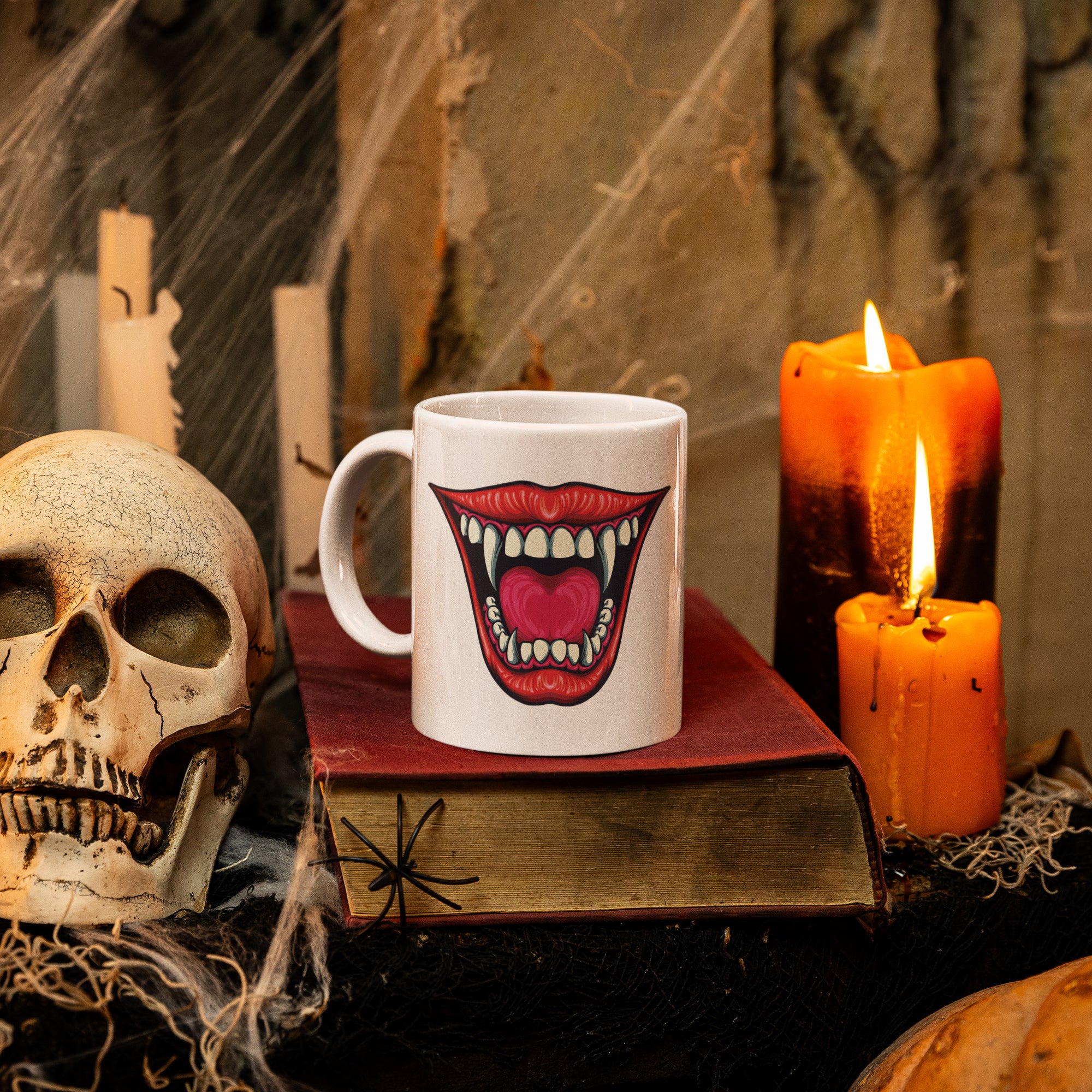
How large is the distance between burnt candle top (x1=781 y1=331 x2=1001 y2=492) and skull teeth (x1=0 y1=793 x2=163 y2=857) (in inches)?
18.5

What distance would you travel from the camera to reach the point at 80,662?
64cm

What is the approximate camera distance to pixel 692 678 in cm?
78

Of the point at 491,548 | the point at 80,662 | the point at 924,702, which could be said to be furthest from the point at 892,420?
the point at 80,662

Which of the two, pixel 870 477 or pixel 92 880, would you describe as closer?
pixel 92 880

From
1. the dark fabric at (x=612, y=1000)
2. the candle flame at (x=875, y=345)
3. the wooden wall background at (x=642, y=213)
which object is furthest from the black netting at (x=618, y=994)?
the wooden wall background at (x=642, y=213)

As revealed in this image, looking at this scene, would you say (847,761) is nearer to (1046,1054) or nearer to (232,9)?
(1046,1054)

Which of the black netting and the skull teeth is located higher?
the skull teeth

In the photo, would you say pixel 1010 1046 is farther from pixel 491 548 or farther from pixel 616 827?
pixel 491 548

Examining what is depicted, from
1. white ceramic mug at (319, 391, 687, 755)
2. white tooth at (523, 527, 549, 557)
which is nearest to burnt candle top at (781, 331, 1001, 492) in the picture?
white ceramic mug at (319, 391, 687, 755)

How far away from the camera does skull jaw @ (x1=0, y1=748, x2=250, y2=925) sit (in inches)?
23.3

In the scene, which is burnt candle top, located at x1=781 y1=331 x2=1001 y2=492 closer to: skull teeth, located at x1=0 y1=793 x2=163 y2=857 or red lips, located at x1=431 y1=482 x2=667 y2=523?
red lips, located at x1=431 y1=482 x2=667 y2=523

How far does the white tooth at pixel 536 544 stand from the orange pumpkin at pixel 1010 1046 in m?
0.31


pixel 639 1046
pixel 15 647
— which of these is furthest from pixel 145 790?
pixel 639 1046

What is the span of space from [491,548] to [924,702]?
0.28 metres
